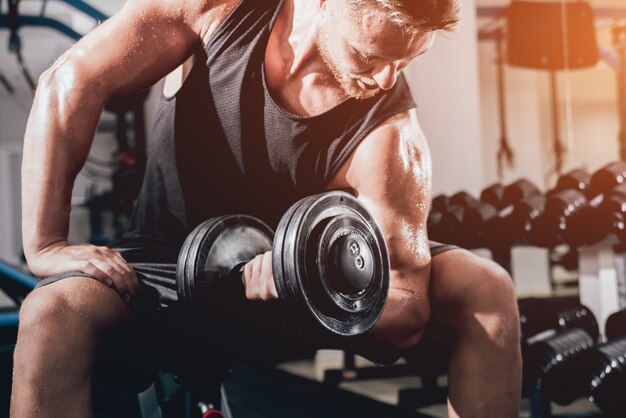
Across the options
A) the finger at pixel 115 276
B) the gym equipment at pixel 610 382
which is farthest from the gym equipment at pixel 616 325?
the finger at pixel 115 276

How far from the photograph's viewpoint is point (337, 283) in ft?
2.36

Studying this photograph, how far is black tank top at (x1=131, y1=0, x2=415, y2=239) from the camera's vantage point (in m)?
0.89

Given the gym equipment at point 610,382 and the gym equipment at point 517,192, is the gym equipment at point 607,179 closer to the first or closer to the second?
the gym equipment at point 517,192

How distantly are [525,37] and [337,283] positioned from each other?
10.1 ft

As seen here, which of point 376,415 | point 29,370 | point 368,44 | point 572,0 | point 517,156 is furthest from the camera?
point 517,156

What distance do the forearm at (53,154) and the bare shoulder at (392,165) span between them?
0.34 meters

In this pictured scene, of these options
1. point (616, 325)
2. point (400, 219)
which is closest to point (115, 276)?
point (400, 219)

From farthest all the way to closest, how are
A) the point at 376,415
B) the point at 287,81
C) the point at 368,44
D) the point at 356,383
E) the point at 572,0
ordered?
the point at 572,0
the point at 356,383
the point at 376,415
the point at 287,81
the point at 368,44

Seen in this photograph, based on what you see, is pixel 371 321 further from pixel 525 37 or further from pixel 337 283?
pixel 525 37

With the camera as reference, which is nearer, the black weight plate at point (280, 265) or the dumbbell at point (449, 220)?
the black weight plate at point (280, 265)

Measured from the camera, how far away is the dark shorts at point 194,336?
749mm

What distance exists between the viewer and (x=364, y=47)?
2.74 ft

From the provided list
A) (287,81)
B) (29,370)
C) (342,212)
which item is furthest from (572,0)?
(29,370)

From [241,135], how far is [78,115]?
211 mm
